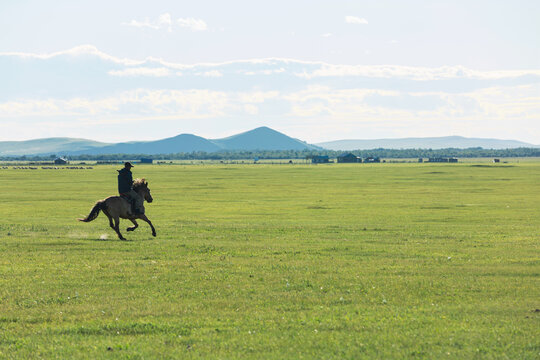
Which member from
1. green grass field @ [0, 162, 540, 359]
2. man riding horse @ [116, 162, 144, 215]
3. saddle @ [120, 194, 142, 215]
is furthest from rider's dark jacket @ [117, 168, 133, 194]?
green grass field @ [0, 162, 540, 359]

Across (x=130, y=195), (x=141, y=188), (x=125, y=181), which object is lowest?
(x=130, y=195)

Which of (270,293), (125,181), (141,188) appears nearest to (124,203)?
(125,181)

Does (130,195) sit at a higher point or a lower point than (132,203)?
higher

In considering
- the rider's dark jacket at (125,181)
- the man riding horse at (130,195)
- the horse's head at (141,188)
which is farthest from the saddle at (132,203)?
the horse's head at (141,188)

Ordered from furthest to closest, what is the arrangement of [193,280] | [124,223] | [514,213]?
[514,213], [124,223], [193,280]

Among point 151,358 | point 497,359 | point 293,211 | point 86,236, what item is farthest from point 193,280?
point 293,211

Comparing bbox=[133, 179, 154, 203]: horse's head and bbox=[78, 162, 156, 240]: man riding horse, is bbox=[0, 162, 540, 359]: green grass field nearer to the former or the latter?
bbox=[78, 162, 156, 240]: man riding horse

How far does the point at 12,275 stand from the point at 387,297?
33.6 feet

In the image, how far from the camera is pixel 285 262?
68.6 feet

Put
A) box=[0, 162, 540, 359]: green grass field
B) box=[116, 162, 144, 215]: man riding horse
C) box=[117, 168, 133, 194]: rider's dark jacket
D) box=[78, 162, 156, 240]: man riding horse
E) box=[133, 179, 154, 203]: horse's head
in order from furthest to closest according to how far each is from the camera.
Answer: box=[133, 179, 154, 203]: horse's head, box=[116, 162, 144, 215]: man riding horse, box=[117, 168, 133, 194]: rider's dark jacket, box=[78, 162, 156, 240]: man riding horse, box=[0, 162, 540, 359]: green grass field

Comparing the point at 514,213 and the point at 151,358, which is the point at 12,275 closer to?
the point at 151,358

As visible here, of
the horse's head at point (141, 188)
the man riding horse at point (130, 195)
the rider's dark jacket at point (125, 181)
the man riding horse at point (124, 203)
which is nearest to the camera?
the man riding horse at point (124, 203)

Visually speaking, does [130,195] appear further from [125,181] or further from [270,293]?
[270,293]

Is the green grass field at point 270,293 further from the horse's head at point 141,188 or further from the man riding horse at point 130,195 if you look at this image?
the horse's head at point 141,188
